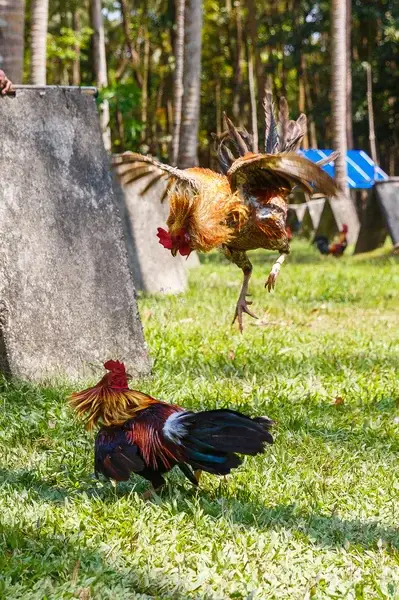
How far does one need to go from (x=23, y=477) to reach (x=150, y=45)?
36796mm

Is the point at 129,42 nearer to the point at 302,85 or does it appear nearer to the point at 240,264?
the point at 302,85

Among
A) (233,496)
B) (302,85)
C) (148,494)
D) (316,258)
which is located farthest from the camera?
(302,85)

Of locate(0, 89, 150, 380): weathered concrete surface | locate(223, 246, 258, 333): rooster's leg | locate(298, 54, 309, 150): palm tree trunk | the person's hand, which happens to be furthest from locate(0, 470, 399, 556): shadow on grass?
locate(298, 54, 309, 150): palm tree trunk

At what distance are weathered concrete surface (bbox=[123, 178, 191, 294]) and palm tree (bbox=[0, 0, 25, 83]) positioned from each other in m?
1.69

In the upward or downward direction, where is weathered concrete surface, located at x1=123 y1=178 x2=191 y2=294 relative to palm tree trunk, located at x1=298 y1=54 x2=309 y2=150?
downward

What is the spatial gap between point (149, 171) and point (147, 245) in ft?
20.8

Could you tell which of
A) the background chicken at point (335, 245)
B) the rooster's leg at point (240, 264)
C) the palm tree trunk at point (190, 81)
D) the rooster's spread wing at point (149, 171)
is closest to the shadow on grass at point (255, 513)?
the rooster's leg at point (240, 264)

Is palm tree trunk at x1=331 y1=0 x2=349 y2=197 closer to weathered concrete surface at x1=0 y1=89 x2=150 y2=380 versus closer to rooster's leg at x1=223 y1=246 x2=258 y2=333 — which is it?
weathered concrete surface at x1=0 y1=89 x2=150 y2=380

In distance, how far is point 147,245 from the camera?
10.5 meters

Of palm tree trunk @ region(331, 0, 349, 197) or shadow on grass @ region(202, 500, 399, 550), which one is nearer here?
shadow on grass @ region(202, 500, 399, 550)

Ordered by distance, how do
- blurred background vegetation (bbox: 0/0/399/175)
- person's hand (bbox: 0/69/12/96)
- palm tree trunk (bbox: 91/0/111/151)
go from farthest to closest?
1. blurred background vegetation (bbox: 0/0/399/175)
2. palm tree trunk (bbox: 91/0/111/151)
3. person's hand (bbox: 0/69/12/96)

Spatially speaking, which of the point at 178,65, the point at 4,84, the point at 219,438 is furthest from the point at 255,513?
the point at 178,65

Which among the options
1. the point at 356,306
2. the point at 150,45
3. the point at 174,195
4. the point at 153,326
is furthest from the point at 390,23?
the point at 174,195

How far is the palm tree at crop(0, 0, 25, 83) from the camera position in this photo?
9.34 metres
